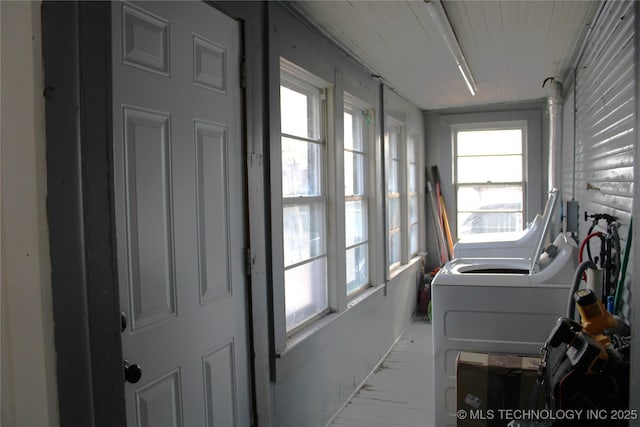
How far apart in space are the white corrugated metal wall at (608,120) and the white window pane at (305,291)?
1.68 metres

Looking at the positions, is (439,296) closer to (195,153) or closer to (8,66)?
(195,153)

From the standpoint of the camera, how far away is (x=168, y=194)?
1666mm

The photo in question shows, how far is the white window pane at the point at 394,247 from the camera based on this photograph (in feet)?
16.6

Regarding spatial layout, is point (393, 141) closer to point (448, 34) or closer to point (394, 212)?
point (394, 212)

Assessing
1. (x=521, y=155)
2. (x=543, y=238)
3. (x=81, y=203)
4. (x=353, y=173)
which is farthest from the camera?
(x=521, y=155)

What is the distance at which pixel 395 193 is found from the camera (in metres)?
5.20

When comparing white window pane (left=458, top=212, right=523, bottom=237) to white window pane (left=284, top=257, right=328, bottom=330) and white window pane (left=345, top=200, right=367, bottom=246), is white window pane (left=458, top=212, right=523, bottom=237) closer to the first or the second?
A: white window pane (left=345, top=200, right=367, bottom=246)

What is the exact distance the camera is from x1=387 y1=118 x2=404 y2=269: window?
5078 mm

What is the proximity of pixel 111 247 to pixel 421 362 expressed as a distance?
3.66 m

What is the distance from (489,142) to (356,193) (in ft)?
10.2

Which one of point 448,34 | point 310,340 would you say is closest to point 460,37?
point 448,34

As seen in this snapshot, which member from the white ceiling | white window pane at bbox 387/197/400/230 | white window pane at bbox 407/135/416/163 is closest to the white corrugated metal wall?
the white ceiling

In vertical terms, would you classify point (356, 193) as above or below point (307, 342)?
above

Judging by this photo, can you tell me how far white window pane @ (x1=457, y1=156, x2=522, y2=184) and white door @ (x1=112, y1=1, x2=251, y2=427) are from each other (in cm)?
491
